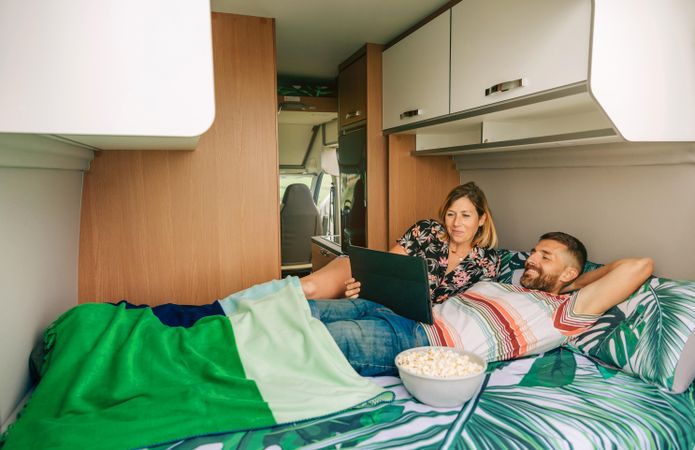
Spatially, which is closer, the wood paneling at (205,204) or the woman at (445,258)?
the woman at (445,258)

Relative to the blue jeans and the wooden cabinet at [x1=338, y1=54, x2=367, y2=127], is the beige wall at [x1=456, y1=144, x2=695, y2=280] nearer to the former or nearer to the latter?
the wooden cabinet at [x1=338, y1=54, x2=367, y2=127]

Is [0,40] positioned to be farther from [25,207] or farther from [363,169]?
[363,169]

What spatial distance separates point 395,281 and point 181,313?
2.55ft

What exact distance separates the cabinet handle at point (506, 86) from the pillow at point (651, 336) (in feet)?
2.73

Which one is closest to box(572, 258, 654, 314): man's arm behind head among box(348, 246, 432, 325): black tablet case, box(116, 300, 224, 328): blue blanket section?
box(348, 246, 432, 325): black tablet case

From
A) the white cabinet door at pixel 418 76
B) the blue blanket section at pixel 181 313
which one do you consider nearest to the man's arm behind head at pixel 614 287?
the white cabinet door at pixel 418 76

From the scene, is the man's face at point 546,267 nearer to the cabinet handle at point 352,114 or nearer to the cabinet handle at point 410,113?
the cabinet handle at point 410,113

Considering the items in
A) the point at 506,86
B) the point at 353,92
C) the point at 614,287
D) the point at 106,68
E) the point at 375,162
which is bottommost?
the point at 614,287

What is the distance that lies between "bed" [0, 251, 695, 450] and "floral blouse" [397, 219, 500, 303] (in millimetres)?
636

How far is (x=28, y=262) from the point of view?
1480 mm

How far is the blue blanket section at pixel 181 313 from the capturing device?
1588 mm

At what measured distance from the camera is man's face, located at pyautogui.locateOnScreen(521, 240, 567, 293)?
1.89 metres

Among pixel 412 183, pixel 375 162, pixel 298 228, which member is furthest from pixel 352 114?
pixel 298 228

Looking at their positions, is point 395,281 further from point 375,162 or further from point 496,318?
point 375,162
